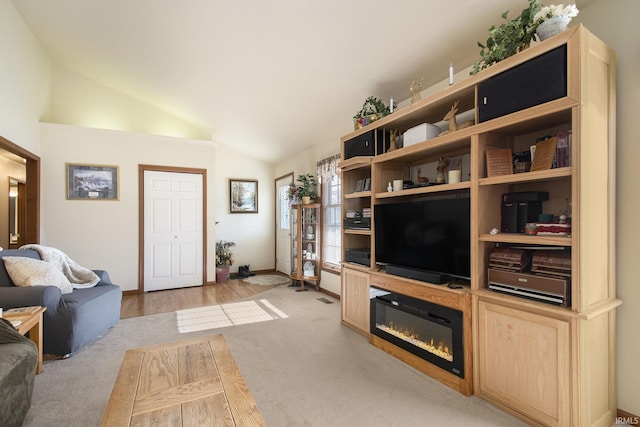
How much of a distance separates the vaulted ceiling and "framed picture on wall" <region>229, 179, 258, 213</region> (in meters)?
1.70

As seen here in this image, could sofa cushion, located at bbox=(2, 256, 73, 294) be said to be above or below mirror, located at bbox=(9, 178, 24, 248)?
below

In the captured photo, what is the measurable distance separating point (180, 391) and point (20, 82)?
460 cm

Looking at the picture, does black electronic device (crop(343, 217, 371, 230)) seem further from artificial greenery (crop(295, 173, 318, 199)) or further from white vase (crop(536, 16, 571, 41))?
white vase (crop(536, 16, 571, 41))

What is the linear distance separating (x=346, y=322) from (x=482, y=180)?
7.10 ft

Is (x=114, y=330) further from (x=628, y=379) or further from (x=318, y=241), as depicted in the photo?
(x=628, y=379)

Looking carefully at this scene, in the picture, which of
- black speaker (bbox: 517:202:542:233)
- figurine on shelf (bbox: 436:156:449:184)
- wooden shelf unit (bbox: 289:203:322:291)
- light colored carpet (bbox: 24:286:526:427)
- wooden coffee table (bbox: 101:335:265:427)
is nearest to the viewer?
wooden coffee table (bbox: 101:335:265:427)

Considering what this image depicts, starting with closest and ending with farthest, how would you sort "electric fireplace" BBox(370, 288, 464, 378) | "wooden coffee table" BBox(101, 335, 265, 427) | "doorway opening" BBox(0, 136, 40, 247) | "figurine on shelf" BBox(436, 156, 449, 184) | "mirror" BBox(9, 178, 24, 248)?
"wooden coffee table" BBox(101, 335, 265, 427)
"electric fireplace" BBox(370, 288, 464, 378)
"figurine on shelf" BBox(436, 156, 449, 184)
"doorway opening" BBox(0, 136, 40, 247)
"mirror" BBox(9, 178, 24, 248)

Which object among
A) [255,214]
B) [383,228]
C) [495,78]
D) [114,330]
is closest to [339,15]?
[495,78]

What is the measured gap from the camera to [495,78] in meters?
1.97

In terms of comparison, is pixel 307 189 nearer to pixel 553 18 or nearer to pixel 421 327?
pixel 421 327

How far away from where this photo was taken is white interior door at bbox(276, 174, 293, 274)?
6.29 metres

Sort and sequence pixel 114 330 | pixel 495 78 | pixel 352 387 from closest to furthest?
1. pixel 495 78
2. pixel 352 387
3. pixel 114 330

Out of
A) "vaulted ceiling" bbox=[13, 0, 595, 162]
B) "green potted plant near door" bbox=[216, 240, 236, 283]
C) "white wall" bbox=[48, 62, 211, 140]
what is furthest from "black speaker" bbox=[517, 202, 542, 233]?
"white wall" bbox=[48, 62, 211, 140]

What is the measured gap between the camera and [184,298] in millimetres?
4633
